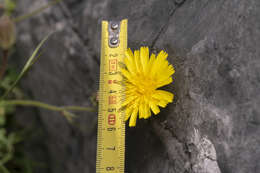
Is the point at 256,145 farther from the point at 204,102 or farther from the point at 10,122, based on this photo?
the point at 10,122

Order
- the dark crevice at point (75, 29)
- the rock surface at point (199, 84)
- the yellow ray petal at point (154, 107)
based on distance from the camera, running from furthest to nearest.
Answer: the dark crevice at point (75, 29)
the yellow ray petal at point (154, 107)
the rock surface at point (199, 84)

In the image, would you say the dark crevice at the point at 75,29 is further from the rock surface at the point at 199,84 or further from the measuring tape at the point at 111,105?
the measuring tape at the point at 111,105

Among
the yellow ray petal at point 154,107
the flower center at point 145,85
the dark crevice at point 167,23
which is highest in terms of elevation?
A: the dark crevice at point 167,23

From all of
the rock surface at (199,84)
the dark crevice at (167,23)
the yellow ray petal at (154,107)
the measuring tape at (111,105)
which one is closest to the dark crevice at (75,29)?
the rock surface at (199,84)

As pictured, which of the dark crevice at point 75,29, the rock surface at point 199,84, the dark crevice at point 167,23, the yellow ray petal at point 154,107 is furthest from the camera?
the dark crevice at point 75,29

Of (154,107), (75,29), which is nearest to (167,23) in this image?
(154,107)

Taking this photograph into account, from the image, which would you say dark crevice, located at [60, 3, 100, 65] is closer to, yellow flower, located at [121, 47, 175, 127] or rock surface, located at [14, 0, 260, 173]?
rock surface, located at [14, 0, 260, 173]

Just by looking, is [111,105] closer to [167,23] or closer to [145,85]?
[145,85]

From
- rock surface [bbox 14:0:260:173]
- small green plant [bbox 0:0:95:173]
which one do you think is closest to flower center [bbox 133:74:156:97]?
rock surface [bbox 14:0:260:173]
